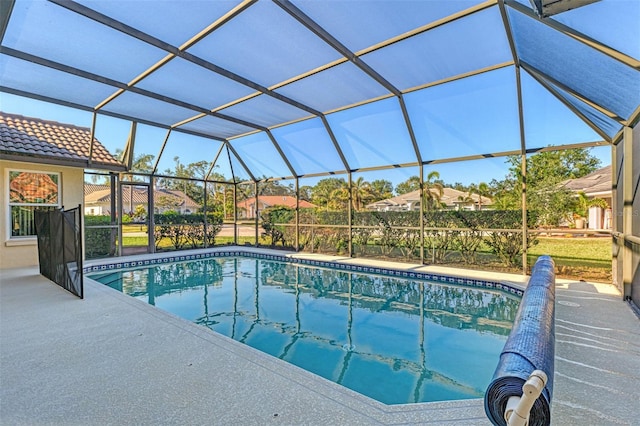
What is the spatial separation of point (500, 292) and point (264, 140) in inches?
310

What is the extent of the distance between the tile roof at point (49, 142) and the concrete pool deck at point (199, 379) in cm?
461

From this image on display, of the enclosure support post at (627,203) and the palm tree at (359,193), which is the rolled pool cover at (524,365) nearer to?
the enclosure support post at (627,203)

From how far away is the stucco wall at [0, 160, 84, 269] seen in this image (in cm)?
771

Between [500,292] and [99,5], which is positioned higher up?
[99,5]

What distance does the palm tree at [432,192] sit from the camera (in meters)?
8.66

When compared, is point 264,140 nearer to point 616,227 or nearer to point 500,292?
point 500,292

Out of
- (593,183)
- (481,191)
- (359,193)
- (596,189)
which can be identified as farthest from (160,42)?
(596,189)

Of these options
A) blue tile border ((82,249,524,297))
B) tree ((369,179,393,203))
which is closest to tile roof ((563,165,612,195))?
blue tile border ((82,249,524,297))

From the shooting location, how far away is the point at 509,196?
7922 millimetres

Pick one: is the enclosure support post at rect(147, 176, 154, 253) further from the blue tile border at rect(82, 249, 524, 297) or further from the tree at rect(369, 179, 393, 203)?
the tree at rect(369, 179, 393, 203)

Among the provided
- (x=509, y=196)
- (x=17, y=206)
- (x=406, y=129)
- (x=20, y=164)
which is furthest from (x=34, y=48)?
(x=509, y=196)

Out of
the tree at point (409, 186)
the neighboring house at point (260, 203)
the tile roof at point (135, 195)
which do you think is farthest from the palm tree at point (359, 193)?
the tile roof at point (135, 195)

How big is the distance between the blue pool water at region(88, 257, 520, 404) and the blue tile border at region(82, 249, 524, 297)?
8.8 inches

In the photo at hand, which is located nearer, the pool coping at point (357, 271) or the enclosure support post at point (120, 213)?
the pool coping at point (357, 271)
